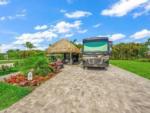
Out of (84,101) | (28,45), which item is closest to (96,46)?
(84,101)

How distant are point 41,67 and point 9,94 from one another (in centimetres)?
759

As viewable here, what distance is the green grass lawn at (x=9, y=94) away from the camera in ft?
31.9

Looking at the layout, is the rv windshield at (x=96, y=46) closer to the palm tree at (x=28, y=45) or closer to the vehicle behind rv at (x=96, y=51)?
the vehicle behind rv at (x=96, y=51)

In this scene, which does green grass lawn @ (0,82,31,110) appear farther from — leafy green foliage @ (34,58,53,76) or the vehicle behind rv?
the vehicle behind rv

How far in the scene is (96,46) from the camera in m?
24.8

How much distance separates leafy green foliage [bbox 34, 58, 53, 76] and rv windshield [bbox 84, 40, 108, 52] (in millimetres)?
7227

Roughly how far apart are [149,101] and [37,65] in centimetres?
1029

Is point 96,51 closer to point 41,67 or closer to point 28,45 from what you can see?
point 41,67

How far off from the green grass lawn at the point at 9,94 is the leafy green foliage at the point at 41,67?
560 centimetres

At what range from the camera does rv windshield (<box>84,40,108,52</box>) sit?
964 inches

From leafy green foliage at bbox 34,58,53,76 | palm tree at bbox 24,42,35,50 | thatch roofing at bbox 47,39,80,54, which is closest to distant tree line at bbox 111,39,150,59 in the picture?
palm tree at bbox 24,42,35,50

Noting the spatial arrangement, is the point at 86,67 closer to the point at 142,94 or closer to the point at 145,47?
the point at 142,94

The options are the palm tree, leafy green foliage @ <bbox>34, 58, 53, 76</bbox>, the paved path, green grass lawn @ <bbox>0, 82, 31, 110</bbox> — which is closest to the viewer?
the paved path

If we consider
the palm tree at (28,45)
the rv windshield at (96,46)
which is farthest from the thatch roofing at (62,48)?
the palm tree at (28,45)
